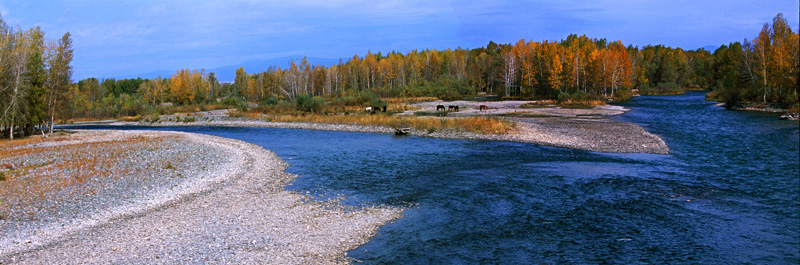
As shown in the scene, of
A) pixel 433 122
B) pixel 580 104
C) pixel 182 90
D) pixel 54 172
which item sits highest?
pixel 182 90

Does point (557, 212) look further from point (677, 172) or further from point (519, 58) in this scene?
point (519, 58)

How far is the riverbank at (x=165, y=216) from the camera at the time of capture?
963 cm

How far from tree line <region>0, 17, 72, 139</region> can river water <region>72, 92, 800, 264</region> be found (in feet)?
63.2

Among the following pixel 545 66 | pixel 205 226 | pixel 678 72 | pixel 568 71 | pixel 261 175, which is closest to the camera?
pixel 205 226

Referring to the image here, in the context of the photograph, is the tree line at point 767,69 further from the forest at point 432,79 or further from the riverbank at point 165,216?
the riverbank at point 165,216

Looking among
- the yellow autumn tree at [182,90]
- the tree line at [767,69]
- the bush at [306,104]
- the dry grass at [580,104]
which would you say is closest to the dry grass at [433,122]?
the bush at [306,104]

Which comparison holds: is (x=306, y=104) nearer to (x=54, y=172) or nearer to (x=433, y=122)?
(x=433, y=122)

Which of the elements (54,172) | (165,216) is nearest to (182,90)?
(54,172)

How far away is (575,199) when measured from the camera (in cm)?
1418

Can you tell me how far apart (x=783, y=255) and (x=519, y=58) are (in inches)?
3722

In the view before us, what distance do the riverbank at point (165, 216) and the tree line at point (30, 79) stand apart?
→ 450 inches

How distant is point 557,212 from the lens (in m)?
12.8

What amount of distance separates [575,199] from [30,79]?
35479 millimetres

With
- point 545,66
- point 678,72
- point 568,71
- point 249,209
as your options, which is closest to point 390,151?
point 249,209
